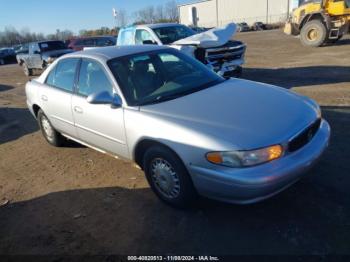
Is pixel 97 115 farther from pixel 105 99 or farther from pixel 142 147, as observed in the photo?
pixel 142 147

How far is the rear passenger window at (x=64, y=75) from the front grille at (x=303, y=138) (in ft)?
9.83

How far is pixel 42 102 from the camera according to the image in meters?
5.42

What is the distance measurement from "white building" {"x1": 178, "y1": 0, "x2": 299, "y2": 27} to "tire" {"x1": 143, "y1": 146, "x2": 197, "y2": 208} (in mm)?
64118

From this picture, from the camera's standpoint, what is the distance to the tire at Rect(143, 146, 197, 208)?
3.33 metres

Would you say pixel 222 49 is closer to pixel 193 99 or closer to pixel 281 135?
pixel 193 99

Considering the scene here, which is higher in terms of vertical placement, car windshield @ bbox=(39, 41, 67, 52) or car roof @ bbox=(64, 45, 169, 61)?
car roof @ bbox=(64, 45, 169, 61)

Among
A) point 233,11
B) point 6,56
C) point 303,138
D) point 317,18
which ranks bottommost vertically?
point 6,56

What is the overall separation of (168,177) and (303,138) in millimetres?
1383

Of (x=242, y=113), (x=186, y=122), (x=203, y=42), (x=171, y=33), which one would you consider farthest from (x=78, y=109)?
(x=171, y=33)

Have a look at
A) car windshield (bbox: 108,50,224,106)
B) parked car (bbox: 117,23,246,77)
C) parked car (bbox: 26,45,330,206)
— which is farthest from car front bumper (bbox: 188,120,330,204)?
parked car (bbox: 117,23,246,77)

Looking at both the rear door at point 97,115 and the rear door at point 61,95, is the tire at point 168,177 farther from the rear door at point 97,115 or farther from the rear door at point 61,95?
the rear door at point 61,95

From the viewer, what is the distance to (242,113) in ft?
11.0

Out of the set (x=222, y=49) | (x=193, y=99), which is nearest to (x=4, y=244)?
(x=193, y=99)

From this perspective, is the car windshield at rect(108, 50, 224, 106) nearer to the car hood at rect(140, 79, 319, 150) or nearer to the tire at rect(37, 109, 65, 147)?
the car hood at rect(140, 79, 319, 150)
